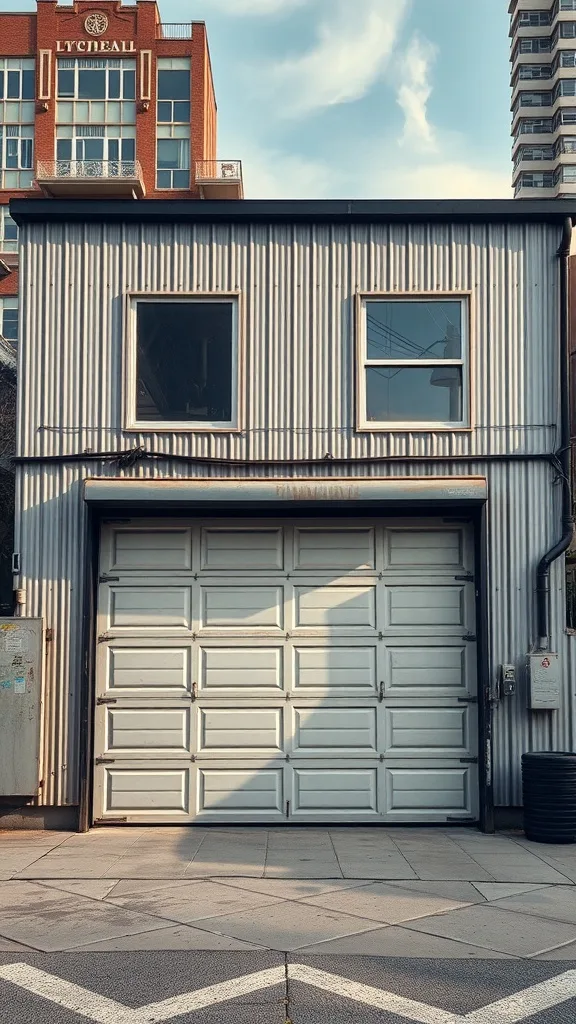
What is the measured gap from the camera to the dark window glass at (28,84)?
58094 millimetres

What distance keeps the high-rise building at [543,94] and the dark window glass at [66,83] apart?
4235 centimetres

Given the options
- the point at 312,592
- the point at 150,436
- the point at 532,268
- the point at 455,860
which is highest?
the point at 532,268

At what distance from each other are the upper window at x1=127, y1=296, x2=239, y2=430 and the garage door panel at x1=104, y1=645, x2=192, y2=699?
242 centimetres

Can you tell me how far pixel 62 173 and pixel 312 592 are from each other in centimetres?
4830

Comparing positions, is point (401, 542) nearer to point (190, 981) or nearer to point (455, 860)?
point (455, 860)

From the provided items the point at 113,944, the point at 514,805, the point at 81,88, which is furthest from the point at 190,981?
the point at 81,88

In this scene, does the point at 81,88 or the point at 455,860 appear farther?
the point at 81,88

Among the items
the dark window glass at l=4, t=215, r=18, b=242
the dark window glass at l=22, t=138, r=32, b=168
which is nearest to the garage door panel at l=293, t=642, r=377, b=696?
the dark window glass at l=4, t=215, r=18, b=242

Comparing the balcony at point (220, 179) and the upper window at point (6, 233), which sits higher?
the balcony at point (220, 179)

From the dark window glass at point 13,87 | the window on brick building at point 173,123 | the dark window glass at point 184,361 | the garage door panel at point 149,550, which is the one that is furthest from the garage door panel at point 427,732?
the dark window glass at point 13,87

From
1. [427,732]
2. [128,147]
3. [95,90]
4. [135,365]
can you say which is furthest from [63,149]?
[427,732]

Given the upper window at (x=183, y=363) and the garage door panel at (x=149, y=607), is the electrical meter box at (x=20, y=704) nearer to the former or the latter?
the garage door panel at (x=149, y=607)

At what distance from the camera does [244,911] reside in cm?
790

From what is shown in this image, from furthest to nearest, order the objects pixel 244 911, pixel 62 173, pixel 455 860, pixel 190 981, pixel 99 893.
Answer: pixel 62 173, pixel 455 860, pixel 99 893, pixel 244 911, pixel 190 981
